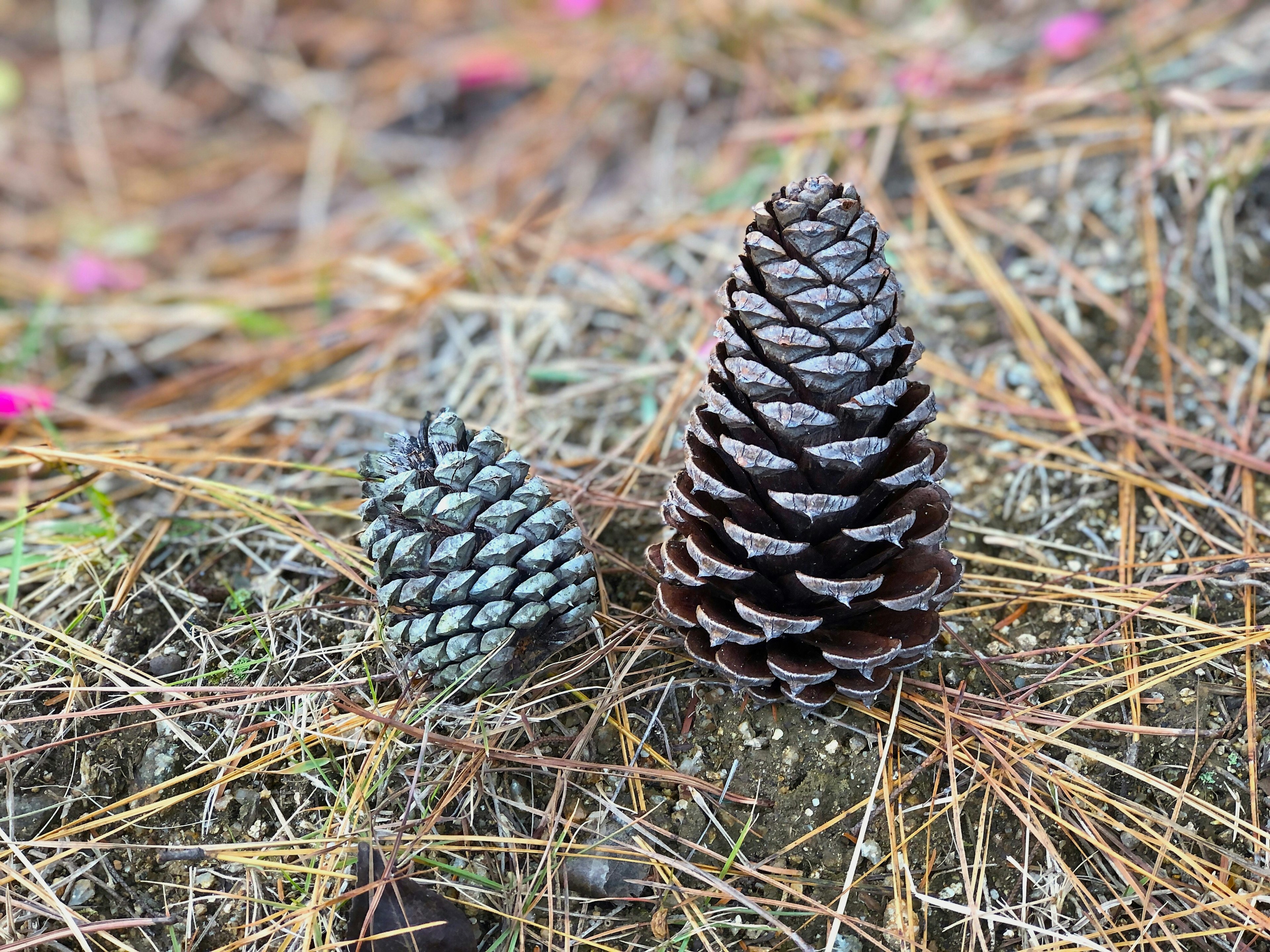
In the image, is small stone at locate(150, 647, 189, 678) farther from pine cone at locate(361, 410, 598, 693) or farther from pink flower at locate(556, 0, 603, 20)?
pink flower at locate(556, 0, 603, 20)

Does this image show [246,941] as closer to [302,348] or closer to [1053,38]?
[302,348]

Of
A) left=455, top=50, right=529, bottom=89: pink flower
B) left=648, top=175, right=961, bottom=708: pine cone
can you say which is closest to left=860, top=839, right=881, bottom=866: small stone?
left=648, top=175, right=961, bottom=708: pine cone

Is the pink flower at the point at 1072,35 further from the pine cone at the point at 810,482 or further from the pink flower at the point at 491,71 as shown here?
the pine cone at the point at 810,482

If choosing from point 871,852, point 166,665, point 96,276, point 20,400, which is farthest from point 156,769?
point 96,276

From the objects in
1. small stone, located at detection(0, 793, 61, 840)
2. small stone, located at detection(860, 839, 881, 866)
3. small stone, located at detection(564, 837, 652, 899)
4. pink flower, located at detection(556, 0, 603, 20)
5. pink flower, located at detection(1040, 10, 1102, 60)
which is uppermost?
pink flower, located at detection(556, 0, 603, 20)

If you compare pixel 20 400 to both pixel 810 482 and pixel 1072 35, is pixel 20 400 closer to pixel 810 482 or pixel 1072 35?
pixel 810 482

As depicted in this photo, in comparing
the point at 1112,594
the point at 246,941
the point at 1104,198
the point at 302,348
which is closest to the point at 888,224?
the point at 1104,198

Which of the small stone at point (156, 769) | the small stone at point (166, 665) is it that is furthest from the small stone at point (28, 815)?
the small stone at point (166, 665)
